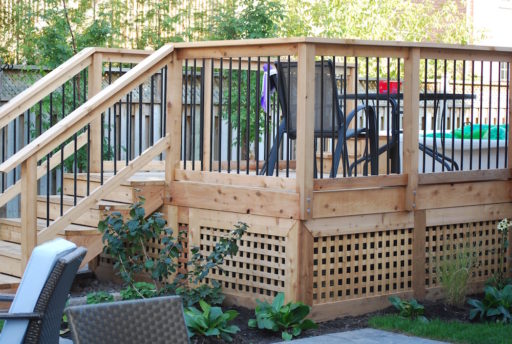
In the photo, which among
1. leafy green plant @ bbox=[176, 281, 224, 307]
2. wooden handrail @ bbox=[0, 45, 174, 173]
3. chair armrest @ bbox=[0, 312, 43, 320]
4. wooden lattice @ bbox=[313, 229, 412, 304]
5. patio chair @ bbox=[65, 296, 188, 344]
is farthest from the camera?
wooden lattice @ bbox=[313, 229, 412, 304]

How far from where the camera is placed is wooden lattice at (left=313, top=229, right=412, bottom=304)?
21.8ft

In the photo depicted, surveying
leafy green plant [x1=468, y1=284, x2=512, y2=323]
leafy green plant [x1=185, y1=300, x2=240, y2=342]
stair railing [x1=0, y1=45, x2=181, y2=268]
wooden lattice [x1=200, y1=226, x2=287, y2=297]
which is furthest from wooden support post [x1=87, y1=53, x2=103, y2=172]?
leafy green plant [x1=468, y1=284, x2=512, y2=323]

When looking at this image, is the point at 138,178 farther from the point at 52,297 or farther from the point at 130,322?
the point at 130,322

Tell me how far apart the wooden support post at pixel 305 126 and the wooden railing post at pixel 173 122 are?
1354 mm

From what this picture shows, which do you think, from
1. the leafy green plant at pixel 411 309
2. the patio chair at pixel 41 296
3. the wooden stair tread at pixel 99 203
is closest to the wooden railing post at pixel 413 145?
the leafy green plant at pixel 411 309

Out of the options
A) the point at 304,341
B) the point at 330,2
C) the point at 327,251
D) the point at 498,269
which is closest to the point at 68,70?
the point at 327,251

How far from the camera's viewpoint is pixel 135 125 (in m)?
10.6

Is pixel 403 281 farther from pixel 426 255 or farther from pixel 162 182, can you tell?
pixel 162 182

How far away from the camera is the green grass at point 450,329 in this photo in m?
5.94

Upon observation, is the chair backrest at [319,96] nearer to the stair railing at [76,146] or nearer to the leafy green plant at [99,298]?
the stair railing at [76,146]

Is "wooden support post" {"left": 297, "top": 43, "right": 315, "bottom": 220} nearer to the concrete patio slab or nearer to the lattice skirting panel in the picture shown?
the lattice skirting panel

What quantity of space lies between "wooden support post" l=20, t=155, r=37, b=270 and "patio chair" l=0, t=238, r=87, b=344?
2401mm

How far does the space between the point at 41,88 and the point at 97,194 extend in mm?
1168

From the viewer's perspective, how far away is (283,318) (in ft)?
20.3
